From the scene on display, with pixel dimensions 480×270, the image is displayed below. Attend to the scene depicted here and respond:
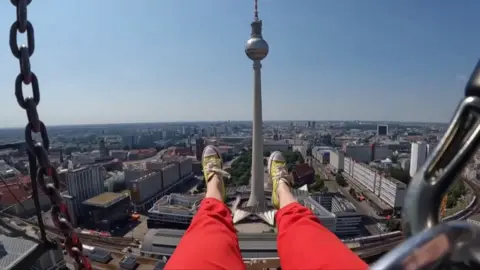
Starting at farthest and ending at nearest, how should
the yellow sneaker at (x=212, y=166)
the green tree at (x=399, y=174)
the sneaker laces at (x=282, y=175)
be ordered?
the green tree at (x=399, y=174) → the sneaker laces at (x=282, y=175) → the yellow sneaker at (x=212, y=166)

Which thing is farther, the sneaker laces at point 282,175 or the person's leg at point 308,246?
the sneaker laces at point 282,175

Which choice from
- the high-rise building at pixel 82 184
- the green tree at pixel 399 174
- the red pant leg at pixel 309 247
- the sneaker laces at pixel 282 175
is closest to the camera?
the red pant leg at pixel 309 247

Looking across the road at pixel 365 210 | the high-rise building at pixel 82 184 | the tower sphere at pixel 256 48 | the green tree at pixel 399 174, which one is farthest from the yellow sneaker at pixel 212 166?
the green tree at pixel 399 174

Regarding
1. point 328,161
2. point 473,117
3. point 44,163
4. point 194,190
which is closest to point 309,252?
point 473,117

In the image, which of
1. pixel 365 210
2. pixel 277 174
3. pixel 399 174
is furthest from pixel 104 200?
pixel 399 174

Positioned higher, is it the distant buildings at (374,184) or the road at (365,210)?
the distant buildings at (374,184)

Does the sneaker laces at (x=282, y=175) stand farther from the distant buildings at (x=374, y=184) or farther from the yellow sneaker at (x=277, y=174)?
the distant buildings at (x=374, y=184)
